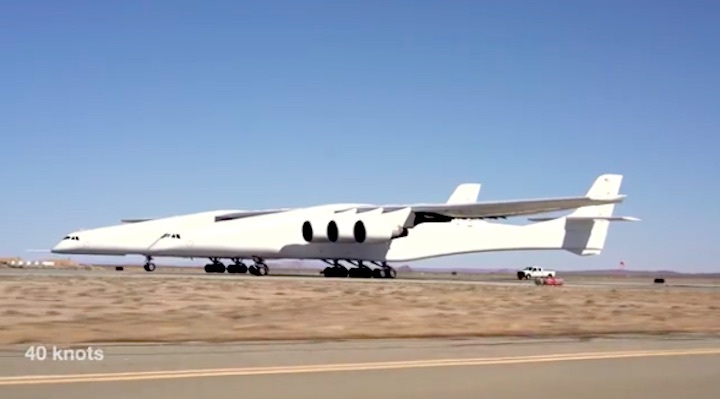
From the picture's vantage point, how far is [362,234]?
4588 centimetres

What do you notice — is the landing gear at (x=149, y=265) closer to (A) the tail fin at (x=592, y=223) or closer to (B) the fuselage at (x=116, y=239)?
(B) the fuselage at (x=116, y=239)

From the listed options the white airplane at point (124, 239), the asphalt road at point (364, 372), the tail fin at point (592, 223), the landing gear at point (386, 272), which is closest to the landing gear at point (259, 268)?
the white airplane at point (124, 239)

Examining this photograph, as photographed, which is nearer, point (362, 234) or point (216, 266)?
point (362, 234)

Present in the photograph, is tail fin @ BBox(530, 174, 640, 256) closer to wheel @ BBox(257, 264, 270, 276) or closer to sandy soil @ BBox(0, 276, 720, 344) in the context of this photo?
wheel @ BBox(257, 264, 270, 276)

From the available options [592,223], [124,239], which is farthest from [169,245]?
[592,223]

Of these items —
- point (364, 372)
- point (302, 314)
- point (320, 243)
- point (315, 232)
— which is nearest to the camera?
point (364, 372)

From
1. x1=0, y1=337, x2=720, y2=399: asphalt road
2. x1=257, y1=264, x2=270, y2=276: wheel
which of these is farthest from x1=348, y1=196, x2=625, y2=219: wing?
x1=0, y1=337, x2=720, y2=399: asphalt road

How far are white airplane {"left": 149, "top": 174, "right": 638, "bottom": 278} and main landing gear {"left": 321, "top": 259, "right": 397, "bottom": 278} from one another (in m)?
0.06

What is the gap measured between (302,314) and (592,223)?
43.2 meters

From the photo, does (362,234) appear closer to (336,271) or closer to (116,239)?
(336,271)

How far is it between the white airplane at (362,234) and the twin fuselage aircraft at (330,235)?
0.18 ft

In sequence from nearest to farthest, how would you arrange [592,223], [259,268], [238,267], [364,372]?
1. [364,372]
2. [259,268]
3. [238,267]
4. [592,223]

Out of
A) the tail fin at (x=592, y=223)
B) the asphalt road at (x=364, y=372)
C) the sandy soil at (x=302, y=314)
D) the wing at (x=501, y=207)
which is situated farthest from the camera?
the tail fin at (x=592, y=223)

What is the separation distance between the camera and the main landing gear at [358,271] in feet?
160
